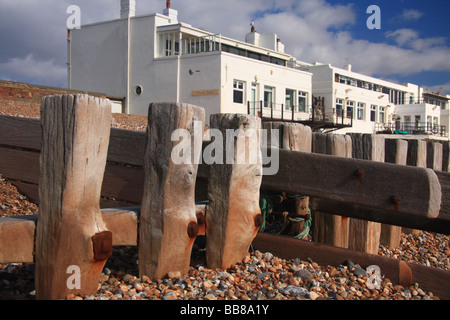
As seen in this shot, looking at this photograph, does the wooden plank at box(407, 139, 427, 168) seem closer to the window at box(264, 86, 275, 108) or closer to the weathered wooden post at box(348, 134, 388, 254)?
the weathered wooden post at box(348, 134, 388, 254)

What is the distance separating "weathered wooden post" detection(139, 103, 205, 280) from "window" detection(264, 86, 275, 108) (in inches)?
1178

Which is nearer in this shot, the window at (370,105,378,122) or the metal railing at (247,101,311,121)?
the metal railing at (247,101,311,121)

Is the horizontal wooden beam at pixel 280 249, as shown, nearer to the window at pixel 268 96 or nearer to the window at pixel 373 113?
the window at pixel 268 96

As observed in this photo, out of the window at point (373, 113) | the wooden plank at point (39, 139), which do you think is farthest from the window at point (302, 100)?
the wooden plank at point (39, 139)

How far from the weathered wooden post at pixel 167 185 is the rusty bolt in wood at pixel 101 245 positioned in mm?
413

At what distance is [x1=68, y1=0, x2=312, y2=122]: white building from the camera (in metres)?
29.3

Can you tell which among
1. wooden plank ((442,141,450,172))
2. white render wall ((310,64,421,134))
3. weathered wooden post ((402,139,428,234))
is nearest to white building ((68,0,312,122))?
white render wall ((310,64,421,134))

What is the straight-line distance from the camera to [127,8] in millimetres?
32375

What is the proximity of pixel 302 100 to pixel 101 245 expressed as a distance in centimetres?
3497

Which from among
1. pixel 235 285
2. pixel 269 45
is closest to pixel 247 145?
pixel 235 285

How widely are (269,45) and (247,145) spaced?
3991cm

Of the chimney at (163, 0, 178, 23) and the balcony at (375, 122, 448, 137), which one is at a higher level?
the chimney at (163, 0, 178, 23)

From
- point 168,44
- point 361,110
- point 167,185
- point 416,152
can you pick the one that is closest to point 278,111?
A: point 168,44

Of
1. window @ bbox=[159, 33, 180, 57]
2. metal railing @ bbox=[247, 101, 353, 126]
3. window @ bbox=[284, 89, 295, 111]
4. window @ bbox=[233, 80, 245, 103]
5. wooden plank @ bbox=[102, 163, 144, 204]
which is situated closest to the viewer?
wooden plank @ bbox=[102, 163, 144, 204]
